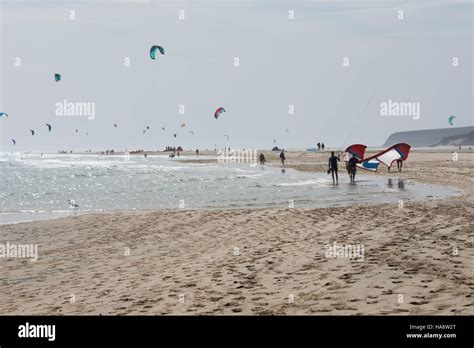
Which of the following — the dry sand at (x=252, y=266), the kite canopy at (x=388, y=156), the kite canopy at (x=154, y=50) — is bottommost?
the dry sand at (x=252, y=266)

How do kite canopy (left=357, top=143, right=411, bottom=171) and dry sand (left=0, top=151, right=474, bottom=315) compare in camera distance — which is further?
kite canopy (left=357, top=143, right=411, bottom=171)

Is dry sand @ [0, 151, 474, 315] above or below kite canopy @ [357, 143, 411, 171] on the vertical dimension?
below

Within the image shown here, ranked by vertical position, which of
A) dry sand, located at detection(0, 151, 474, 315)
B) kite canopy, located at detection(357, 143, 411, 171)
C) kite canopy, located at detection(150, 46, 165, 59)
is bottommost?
dry sand, located at detection(0, 151, 474, 315)

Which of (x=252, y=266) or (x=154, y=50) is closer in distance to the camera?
(x=252, y=266)

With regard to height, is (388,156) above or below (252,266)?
above

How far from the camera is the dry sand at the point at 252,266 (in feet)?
20.8

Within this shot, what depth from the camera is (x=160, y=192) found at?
27.8m

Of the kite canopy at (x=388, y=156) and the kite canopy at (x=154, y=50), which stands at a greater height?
the kite canopy at (x=154, y=50)

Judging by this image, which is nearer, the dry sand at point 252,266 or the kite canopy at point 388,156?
the dry sand at point 252,266

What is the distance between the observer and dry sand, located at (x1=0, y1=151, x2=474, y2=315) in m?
6.35

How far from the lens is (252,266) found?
873 centimetres
